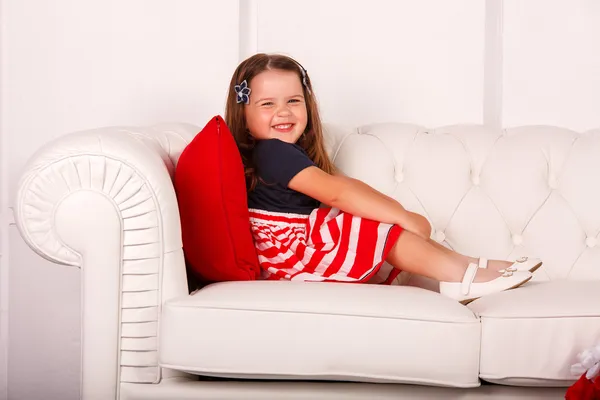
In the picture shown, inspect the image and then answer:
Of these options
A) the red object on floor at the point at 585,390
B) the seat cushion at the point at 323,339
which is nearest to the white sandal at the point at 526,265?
the seat cushion at the point at 323,339

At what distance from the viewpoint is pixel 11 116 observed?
2555mm

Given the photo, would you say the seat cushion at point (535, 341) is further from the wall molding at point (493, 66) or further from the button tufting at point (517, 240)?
the wall molding at point (493, 66)

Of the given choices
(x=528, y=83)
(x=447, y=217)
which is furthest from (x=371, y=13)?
(x=447, y=217)

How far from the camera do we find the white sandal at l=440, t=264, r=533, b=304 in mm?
1702

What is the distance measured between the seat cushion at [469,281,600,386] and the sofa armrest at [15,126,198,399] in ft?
2.15

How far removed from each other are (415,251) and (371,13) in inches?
47.5

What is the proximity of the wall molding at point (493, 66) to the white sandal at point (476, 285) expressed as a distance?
1059mm

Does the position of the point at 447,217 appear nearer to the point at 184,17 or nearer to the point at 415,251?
the point at 415,251

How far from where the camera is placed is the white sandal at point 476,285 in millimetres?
1702

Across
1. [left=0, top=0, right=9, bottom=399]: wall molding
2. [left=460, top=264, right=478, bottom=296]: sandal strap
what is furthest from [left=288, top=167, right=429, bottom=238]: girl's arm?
[left=0, top=0, right=9, bottom=399]: wall molding

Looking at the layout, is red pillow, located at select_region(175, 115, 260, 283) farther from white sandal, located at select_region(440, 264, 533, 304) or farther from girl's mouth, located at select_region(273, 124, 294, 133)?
white sandal, located at select_region(440, 264, 533, 304)

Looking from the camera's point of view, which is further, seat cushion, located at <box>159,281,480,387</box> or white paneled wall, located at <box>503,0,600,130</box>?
white paneled wall, located at <box>503,0,600,130</box>

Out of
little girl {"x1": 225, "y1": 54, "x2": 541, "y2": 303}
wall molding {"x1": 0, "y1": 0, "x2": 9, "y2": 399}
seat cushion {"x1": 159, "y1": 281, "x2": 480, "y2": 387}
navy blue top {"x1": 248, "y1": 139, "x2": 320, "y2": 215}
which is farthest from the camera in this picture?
wall molding {"x1": 0, "y1": 0, "x2": 9, "y2": 399}

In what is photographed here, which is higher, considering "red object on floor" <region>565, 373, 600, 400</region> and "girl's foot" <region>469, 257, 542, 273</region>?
"girl's foot" <region>469, 257, 542, 273</region>
